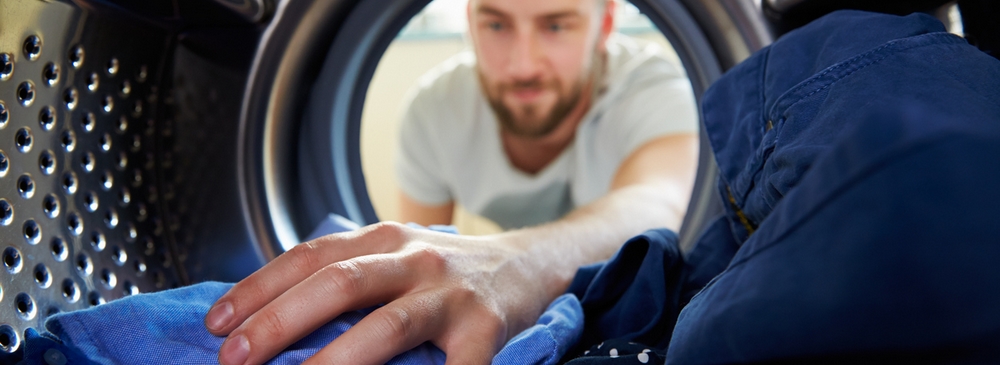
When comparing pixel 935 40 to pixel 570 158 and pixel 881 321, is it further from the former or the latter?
pixel 570 158

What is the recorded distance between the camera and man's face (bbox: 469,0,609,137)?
1.35 meters

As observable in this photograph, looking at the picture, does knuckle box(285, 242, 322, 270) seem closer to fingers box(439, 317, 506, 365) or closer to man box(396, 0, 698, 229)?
fingers box(439, 317, 506, 365)

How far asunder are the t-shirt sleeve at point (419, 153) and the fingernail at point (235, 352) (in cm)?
138

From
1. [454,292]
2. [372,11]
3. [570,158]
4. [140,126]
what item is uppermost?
[372,11]

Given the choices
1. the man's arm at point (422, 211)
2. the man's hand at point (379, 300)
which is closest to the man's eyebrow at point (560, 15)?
the man's arm at point (422, 211)

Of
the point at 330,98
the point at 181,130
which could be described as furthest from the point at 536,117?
the point at 181,130

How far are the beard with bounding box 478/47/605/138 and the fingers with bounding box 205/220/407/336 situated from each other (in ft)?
3.39

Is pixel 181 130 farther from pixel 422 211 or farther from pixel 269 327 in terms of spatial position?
pixel 422 211

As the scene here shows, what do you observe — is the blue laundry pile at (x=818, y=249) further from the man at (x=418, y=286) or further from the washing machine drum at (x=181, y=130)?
the washing machine drum at (x=181, y=130)

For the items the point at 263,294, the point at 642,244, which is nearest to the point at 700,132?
the point at 642,244

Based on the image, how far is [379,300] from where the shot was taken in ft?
1.46

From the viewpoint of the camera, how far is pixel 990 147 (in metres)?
0.21

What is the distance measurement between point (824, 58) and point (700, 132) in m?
0.42

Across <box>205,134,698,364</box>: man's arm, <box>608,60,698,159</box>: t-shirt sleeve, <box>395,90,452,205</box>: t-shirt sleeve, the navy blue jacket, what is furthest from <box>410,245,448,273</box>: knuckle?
<box>395,90,452,205</box>: t-shirt sleeve
